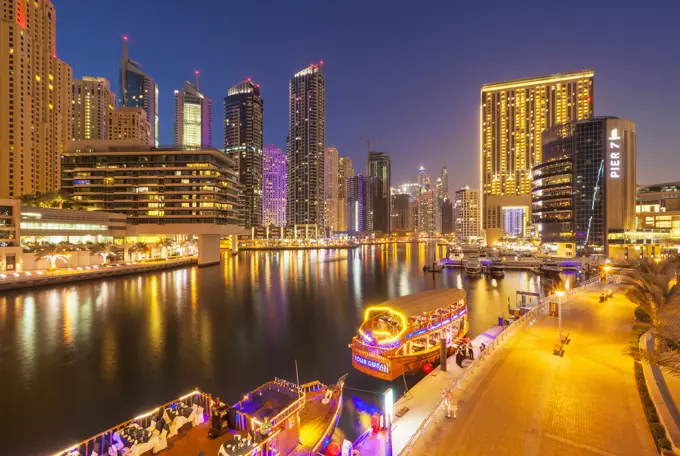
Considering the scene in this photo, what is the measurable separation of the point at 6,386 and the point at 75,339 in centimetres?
899

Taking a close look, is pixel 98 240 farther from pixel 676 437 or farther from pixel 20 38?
pixel 676 437


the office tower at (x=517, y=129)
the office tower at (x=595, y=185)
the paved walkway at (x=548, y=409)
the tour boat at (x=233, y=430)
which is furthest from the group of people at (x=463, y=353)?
the office tower at (x=517, y=129)

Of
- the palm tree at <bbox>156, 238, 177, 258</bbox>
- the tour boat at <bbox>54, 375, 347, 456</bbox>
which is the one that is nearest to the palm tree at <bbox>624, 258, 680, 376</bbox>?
the tour boat at <bbox>54, 375, 347, 456</bbox>

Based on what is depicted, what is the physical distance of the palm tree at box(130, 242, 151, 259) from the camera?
82.1 m

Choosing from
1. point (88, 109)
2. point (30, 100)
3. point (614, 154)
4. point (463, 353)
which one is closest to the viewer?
point (463, 353)

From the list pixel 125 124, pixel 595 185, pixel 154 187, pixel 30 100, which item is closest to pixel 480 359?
pixel 154 187

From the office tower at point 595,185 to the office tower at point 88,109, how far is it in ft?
633

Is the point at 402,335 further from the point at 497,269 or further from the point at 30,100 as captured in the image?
the point at 30,100

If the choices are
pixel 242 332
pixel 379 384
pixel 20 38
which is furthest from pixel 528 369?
pixel 20 38

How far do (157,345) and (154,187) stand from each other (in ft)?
223

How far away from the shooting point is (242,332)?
31.4 m

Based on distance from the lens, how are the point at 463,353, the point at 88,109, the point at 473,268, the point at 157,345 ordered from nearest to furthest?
the point at 463,353 → the point at 157,345 → the point at 473,268 → the point at 88,109

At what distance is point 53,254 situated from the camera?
59281 millimetres

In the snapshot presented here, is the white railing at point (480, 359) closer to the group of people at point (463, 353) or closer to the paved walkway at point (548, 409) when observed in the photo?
the paved walkway at point (548, 409)
